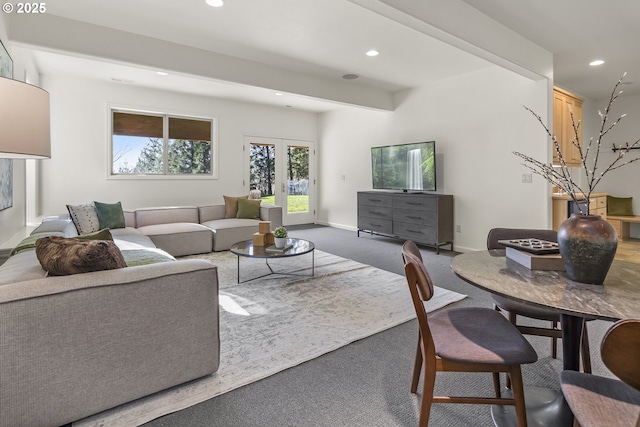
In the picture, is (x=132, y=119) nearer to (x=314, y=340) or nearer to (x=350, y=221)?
(x=350, y=221)

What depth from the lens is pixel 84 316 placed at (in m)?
1.45

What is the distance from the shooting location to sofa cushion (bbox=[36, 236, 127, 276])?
5.09ft

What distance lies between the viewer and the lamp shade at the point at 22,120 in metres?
1.27

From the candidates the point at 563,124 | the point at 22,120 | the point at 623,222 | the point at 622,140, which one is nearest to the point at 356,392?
the point at 22,120

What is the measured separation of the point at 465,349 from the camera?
4.35ft

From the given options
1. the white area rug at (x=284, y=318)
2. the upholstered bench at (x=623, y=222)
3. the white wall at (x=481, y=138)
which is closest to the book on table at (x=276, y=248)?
the white area rug at (x=284, y=318)

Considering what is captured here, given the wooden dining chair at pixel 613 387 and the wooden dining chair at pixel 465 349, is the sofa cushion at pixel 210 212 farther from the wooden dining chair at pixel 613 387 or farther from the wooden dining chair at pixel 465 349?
the wooden dining chair at pixel 613 387

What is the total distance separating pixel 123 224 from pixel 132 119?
7.36ft

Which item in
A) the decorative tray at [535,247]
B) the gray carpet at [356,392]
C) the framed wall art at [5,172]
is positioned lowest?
the gray carpet at [356,392]

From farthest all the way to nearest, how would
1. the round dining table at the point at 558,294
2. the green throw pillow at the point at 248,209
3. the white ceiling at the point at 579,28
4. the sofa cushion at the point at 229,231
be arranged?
the green throw pillow at the point at 248,209, the sofa cushion at the point at 229,231, the white ceiling at the point at 579,28, the round dining table at the point at 558,294

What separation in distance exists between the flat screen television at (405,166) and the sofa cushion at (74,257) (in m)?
4.53

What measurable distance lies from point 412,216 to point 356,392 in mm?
3817

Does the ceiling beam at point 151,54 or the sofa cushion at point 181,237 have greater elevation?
the ceiling beam at point 151,54

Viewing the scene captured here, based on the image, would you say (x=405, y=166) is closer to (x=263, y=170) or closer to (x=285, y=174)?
(x=285, y=174)
